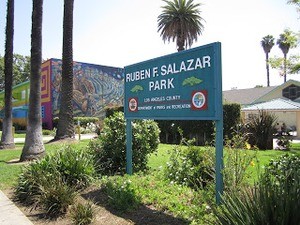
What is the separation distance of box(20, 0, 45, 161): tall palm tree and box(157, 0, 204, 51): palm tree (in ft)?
76.1

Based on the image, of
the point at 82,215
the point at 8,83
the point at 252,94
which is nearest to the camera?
the point at 82,215

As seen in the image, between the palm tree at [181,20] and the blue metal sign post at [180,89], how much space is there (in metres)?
28.0

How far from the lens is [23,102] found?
46031 millimetres

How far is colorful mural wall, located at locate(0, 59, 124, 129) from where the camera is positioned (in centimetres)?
3775

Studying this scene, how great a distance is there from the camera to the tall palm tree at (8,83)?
1773cm

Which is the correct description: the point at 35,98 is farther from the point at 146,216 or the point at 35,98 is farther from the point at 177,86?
the point at 146,216

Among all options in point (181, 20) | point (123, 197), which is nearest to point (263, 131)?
point (123, 197)

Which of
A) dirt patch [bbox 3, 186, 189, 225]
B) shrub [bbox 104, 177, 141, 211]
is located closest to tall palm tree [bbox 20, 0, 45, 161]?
dirt patch [bbox 3, 186, 189, 225]

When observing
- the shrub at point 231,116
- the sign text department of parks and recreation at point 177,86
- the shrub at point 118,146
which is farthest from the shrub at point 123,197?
the shrub at point 231,116

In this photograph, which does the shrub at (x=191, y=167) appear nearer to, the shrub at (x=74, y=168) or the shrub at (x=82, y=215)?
the shrub at (x=74, y=168)

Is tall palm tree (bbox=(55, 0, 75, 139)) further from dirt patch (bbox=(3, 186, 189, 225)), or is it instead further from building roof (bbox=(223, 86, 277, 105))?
building roof (bbox=(223, 86, 277, 105))

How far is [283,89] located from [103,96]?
22.4 metres

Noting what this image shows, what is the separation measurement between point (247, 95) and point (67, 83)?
33373 millimetres

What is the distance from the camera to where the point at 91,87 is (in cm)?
4019
